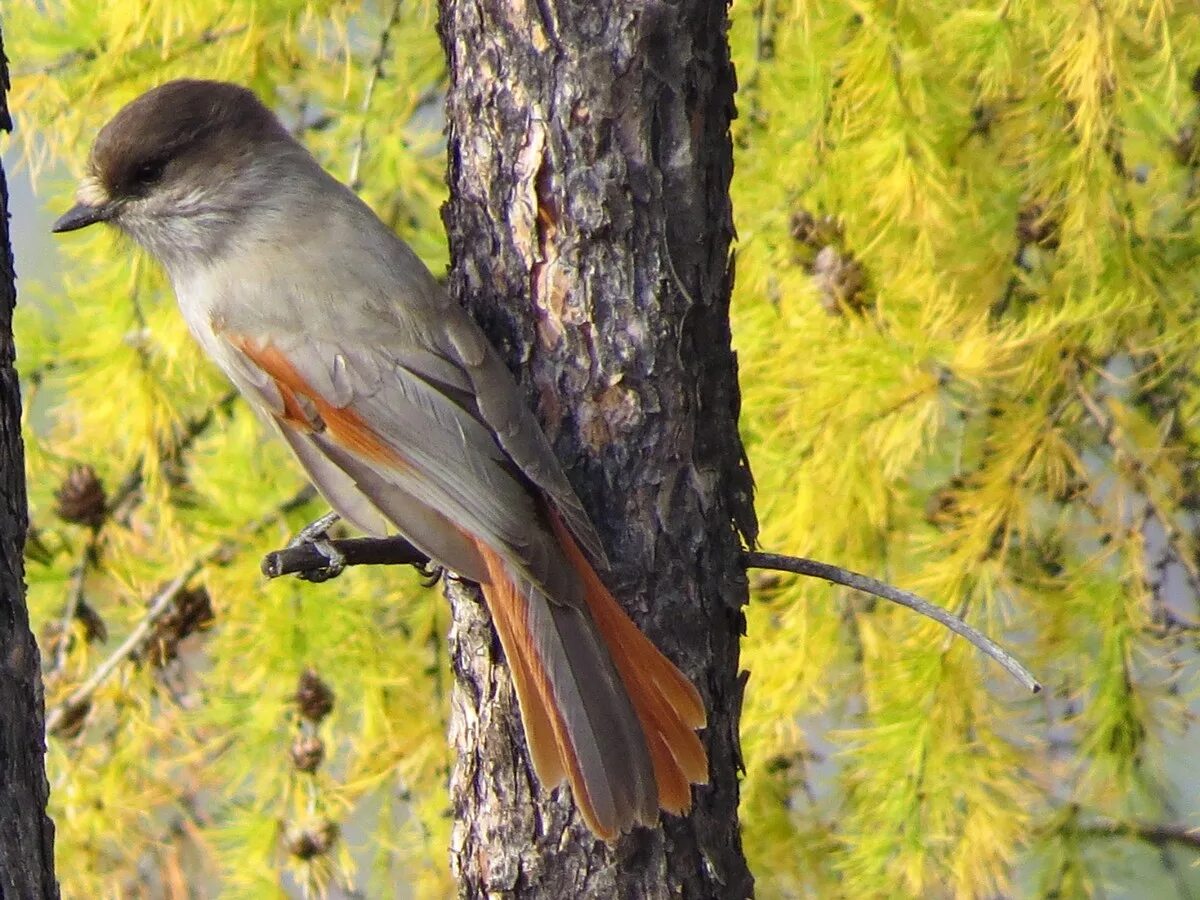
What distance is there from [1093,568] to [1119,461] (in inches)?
7.8

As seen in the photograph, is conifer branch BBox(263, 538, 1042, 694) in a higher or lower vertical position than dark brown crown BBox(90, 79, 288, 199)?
lower

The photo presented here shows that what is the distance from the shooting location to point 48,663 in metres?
3.39

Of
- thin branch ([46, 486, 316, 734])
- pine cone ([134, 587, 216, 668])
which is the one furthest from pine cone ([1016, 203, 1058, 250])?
pine cone ([134, 587, 216, 668])

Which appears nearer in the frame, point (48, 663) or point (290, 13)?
point (290, 13)

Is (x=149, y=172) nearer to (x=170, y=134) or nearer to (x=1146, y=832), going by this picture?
(x=170, y=134)

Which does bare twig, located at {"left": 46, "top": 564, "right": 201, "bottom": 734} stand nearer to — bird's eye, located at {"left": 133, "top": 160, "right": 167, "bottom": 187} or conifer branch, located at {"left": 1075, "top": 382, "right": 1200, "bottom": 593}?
bird's eye, located at {"left": 133, "top": 160, "right": 167, "bottom": 187}

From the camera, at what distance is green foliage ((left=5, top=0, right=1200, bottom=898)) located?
9.34 ft

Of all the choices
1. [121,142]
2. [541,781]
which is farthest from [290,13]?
[541,781]

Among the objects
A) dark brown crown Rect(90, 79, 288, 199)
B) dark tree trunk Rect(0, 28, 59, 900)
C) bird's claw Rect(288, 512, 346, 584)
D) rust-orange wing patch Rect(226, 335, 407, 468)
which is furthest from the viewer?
dark brown crown Rect(90, 79, 288, 199)

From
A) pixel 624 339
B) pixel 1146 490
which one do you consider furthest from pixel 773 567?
pixel 1146 490

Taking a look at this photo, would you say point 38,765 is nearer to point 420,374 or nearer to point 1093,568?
point 420,374

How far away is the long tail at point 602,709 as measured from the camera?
7.14ft

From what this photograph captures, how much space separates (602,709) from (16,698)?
0.75m

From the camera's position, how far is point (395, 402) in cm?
251
